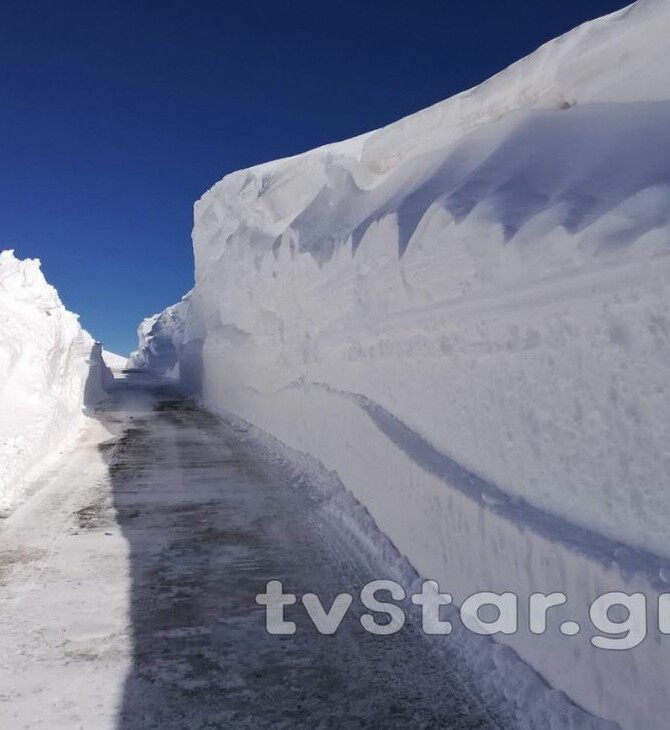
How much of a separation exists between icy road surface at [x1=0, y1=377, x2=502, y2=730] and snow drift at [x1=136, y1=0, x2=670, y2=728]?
659mm

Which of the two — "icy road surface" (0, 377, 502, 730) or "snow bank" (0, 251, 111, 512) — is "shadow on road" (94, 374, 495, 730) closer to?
"icy road surface" (0, 377, 502, 730)

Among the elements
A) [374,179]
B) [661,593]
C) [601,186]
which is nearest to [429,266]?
[601,186]

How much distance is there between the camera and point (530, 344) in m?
3.96

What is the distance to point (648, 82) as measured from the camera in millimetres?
4754

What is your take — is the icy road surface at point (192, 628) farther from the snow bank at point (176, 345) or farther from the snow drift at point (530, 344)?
the snow bank at point (176, 345)

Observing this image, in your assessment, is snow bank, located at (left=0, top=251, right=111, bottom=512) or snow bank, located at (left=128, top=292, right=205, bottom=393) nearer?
snow bank, located at (left=0, top=251, right=111, bottom=512)

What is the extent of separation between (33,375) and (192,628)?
33.7ft

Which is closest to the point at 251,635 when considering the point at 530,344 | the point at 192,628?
the point at 192,628

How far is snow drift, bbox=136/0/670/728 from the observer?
9.85 ft

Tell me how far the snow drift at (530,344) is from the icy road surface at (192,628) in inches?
26.0

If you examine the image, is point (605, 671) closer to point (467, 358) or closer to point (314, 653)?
point (314, 653)

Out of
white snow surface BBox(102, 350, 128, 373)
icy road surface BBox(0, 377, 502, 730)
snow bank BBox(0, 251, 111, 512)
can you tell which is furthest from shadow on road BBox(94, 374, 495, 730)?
white snow surface BBox(102, 350, 128, 373)

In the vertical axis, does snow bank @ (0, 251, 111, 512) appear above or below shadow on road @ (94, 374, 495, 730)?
above

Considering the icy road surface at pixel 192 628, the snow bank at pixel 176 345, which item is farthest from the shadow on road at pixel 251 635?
the snow bank at pixel 176 345
